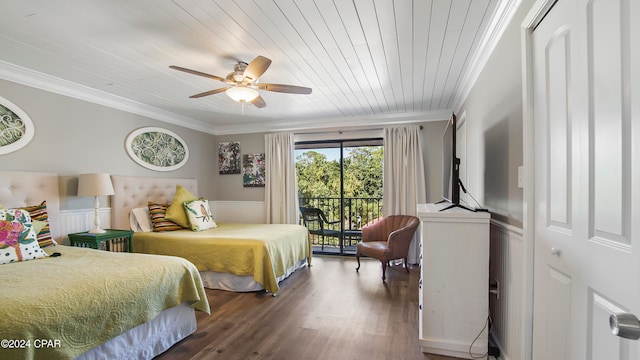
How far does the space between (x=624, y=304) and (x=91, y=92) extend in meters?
4.38

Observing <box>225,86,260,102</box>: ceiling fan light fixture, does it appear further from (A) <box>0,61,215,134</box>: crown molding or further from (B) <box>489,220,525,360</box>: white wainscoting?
(B) <box>489,220,525,360</box>: white wainscoting

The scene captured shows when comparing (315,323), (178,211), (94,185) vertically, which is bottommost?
(315,323)

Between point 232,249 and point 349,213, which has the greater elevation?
point 349,213

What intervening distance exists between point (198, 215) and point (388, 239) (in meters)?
2.64

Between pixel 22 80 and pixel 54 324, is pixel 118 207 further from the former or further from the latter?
pixel 54 324

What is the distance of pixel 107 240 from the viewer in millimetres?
3023

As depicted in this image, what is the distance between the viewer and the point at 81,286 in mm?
1581

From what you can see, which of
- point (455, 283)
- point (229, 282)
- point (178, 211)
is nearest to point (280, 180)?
point (178, 211)

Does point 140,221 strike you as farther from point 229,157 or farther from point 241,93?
point 241,93

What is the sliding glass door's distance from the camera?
15.9ft

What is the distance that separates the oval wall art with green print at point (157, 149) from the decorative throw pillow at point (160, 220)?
1.93 ft

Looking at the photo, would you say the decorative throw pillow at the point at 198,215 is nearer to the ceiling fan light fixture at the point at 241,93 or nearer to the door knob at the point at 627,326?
the ceiling fan light fixture at the point at 241,93

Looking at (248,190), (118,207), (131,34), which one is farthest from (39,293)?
(248,190)

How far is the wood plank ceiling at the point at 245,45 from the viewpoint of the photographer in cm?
170
